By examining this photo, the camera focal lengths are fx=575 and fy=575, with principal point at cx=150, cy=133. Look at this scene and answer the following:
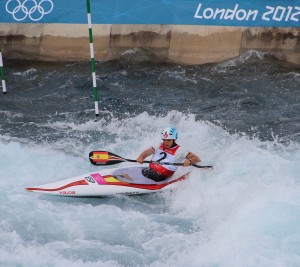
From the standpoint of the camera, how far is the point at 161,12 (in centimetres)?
1501

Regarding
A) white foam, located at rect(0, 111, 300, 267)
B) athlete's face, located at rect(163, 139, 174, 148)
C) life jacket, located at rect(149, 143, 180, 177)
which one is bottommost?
white foam, located at rect(0, 111, 300, 267)

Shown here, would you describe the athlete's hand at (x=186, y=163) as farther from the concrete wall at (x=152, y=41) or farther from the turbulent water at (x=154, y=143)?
the concrete wall at (x=152, y=41)

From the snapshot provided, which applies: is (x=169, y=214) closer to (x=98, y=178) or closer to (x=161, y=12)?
(x=98, y=178)

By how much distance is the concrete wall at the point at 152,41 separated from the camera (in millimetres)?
14273

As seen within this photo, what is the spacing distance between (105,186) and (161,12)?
22.6ft

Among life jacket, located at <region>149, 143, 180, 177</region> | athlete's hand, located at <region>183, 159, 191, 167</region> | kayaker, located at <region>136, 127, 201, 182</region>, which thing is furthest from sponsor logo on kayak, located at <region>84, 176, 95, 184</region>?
athlete's hand, located at <region>183, 159, 191, 167</region>

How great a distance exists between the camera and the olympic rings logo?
15.8 m

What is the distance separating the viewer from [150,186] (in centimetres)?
951

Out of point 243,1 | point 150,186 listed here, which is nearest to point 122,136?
point 150,186

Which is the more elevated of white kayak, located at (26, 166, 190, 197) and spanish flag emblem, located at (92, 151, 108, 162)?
spanish flag emblem, located at (92, 151, 108, 162)

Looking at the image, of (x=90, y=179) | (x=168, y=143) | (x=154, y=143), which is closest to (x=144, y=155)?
(x=168, y=143)

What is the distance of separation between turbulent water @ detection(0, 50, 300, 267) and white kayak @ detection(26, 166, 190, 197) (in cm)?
17

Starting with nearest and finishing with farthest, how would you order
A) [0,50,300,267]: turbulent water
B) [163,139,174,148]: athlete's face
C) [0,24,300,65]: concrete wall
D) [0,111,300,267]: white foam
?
[0,111,300,267]: white foam
[0,50,300,267]: turbulent water
[163,139,174,148]: athlete's face
[0,24,300,65]: concrete wall

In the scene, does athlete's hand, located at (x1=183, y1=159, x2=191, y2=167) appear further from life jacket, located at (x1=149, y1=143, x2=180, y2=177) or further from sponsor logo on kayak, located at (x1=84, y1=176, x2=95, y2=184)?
sponsor logo on kayak, located at (x1=84, y1=176, x2=95, y2=184)
